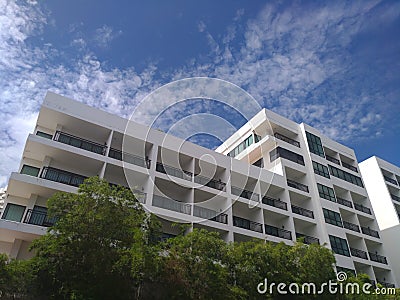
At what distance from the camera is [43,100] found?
1950 centimetres

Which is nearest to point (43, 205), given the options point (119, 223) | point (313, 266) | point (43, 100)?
point (43, 100)

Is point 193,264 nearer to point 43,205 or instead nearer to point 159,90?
point 159,90

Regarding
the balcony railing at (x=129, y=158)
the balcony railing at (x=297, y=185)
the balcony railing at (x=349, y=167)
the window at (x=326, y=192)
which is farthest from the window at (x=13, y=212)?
the balcony railing at (x=349, y=167)

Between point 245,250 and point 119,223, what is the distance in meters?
5.75

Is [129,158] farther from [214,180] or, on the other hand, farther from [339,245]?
[339,245]

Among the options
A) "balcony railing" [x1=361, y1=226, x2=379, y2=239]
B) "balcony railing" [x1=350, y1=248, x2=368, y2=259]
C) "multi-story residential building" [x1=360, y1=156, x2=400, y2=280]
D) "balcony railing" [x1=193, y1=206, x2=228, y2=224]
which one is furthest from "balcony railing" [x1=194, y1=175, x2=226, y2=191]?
"multi-story residential building" [x1=360, y1=156, x2=400, y2=280]

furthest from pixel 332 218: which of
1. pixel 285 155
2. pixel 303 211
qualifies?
pixel 285 155

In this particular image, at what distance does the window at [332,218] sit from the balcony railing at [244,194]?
6762mm

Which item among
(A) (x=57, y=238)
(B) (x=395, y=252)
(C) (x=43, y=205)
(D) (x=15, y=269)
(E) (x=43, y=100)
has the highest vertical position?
(E) (x=43, y=100)

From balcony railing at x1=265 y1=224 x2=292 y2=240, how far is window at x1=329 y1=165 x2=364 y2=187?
982 cm

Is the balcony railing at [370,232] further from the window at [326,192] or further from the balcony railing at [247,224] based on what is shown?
the balcony railing at [247,224]

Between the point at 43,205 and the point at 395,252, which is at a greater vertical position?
the point at 395,252

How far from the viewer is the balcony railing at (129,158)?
20.6 meters

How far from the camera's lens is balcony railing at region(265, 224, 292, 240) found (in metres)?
24.0
